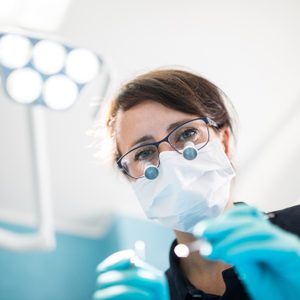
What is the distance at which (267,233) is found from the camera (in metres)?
0.78

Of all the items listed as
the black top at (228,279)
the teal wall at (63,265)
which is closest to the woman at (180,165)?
the black top at (228,279)

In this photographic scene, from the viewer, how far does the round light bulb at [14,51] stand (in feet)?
4.79

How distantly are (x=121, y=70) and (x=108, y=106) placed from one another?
892 mm

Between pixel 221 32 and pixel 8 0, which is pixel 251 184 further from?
pixel 8 0

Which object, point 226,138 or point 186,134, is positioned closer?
point 186,134

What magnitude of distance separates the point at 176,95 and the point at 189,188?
0.24 m

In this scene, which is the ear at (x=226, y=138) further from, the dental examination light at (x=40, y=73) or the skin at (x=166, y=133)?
the dental examination light at (x=40, y=73)

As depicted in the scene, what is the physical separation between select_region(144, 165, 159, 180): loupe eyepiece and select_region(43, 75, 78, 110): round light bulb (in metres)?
0.55

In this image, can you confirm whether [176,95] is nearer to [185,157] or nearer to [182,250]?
[185,157]

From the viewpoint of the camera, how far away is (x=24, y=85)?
155 centimetres

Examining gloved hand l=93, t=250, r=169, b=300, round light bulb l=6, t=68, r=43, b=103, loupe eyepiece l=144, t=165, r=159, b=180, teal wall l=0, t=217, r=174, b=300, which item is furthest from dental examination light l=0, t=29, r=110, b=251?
teal wall l=0, t=217, r=174, b=300

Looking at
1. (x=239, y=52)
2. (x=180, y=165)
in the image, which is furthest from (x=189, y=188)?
(x=239, y=52)

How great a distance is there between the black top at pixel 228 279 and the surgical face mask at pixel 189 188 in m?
0.13

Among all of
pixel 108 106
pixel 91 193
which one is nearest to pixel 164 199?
pixel 108 106
